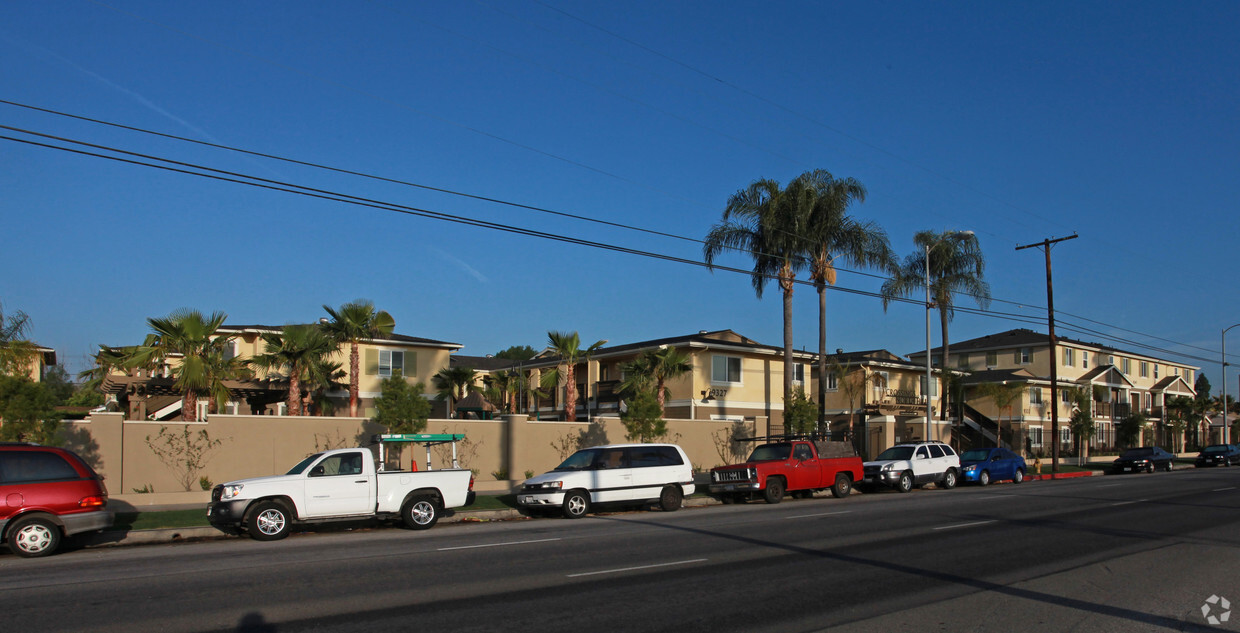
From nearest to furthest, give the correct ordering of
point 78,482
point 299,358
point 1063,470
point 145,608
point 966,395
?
1. point 145,608
2. point 78,482
3. point 299,358
4. point 1063,470
5. point 966,395

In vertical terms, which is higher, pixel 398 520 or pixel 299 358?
pixel 299 358

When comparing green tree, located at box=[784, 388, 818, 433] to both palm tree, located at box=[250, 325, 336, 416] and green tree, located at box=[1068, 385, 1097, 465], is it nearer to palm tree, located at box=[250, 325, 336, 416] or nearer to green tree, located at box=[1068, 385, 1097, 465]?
palm tree, located at box=[250, 325, 336, 416]

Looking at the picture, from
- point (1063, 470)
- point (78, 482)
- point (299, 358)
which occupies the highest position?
point (299, 358)

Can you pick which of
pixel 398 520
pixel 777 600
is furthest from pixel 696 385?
pixel 777 600

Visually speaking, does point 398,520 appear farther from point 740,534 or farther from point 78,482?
point 740,534

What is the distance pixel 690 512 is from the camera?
22297 mm

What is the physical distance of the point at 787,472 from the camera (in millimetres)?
25219

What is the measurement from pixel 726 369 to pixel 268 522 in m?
29.0

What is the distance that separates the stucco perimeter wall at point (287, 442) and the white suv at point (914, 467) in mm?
8145

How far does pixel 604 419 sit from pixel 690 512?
35.9ft

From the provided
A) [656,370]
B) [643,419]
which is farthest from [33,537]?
[656,370]

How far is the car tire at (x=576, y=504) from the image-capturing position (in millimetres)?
20703

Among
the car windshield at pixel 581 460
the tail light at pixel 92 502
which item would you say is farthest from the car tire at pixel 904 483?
the tail light at pixel 92 502

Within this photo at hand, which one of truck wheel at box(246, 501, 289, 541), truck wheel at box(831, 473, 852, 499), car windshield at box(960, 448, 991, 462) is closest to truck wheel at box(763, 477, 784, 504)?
truck wheel at box(831, 473, 852, 499)
